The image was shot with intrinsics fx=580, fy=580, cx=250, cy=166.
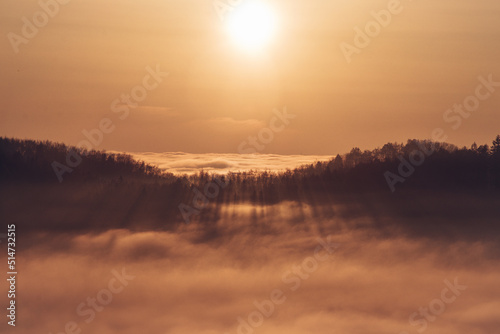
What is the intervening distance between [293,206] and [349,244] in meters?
9.04

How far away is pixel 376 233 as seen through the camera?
209 ft

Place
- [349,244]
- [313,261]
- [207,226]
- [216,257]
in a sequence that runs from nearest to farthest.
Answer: [313,261]
[216,257]
[349,244]
[207,226]

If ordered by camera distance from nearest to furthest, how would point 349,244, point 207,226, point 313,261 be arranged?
point 313,261
point 349,244
point 207,226

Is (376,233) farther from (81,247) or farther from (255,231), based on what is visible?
(81,247)

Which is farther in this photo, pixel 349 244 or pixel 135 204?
pixel 135 204

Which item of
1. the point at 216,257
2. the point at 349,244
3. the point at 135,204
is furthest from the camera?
the point at 135,204

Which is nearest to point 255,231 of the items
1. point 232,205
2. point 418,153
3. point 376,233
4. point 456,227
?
point 232,205

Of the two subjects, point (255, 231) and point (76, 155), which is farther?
point (76, 155)

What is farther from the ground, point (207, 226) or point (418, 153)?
point (418, 153)

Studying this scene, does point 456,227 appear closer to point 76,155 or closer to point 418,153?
point 418,153

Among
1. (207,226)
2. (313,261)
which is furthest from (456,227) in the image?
(313,261)

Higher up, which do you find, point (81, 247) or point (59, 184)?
point (59, 184)

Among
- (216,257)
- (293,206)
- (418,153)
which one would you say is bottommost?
(216,257)

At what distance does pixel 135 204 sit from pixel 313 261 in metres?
36.7
